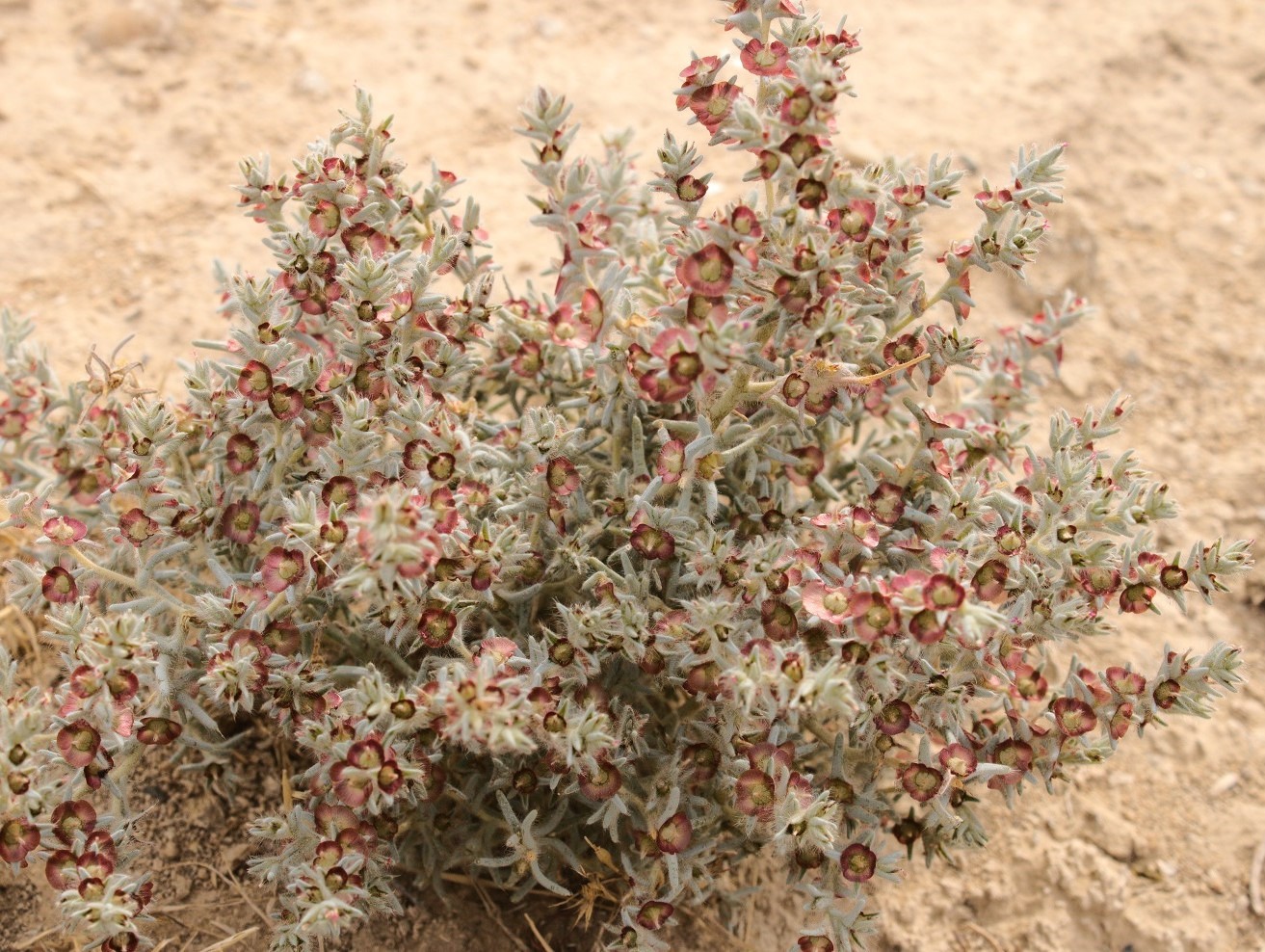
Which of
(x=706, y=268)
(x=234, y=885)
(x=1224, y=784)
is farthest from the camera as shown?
(x=1224, y=784)

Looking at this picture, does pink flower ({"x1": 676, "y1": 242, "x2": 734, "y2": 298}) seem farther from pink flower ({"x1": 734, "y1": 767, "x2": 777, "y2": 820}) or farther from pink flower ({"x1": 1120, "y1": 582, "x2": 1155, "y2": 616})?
pink flower ({"x1": 1120, "y1": 582, "x2": 1155, "y2": 616})

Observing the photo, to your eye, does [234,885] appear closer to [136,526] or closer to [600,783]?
[136,526]

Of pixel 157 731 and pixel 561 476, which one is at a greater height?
pixel 561 476

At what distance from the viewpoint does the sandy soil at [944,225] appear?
3.38m

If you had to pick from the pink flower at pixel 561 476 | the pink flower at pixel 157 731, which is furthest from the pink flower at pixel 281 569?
the pink flower at pixel 561 476

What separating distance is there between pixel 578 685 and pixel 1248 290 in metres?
3.74

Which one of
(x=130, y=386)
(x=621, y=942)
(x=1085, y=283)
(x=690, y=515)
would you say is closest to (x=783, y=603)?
(x=690, y=515)

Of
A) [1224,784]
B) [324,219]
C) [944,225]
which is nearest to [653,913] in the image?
[324,219]

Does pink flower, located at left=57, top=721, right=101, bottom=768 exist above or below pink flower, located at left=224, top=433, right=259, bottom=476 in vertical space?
below

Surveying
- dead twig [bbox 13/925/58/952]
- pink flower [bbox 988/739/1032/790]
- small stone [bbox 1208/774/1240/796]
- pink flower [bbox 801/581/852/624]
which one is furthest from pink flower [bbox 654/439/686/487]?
small stone [bbox 1208/774/1240/796]

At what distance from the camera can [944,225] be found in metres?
5.12

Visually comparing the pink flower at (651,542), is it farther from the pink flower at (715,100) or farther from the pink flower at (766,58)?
the pink flower at (766,58)

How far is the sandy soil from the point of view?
3377 mm

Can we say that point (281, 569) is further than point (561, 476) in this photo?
No
